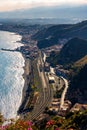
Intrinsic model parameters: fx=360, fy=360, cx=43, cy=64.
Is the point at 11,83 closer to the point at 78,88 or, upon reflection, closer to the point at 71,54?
the point at 78,88

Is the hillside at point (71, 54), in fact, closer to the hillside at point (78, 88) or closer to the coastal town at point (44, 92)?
the coastal town at point (44, 92)

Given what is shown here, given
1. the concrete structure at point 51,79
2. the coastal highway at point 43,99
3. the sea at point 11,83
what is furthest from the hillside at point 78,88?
the sea at point 11,83

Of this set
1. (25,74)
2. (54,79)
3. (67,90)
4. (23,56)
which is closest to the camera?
(67,90)

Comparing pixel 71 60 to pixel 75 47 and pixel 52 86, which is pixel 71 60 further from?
pixel 52 86

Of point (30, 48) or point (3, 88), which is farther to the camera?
point (30, 48)

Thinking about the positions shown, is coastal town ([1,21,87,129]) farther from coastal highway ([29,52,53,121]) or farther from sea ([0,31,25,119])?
sea ([0,31,25,119])

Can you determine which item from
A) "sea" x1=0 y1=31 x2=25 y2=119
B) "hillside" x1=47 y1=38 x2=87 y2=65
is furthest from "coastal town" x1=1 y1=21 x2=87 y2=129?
"hillside" x1=47 y1=38 x2=87 y2=65

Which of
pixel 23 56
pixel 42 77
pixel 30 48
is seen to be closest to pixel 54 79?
pixel 42 77
